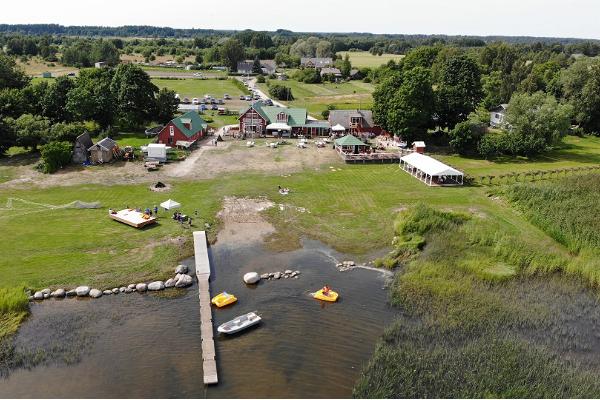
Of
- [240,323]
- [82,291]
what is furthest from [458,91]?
[82,291]

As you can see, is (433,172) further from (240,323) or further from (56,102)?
(56,102)

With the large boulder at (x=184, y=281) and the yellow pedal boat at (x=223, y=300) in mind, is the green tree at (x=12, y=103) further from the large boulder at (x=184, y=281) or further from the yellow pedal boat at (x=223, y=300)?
the yellow pedal boat at (x=223, y=300)

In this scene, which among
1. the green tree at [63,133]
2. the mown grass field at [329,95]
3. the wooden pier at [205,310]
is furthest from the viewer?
the mown grass field at [329,95]

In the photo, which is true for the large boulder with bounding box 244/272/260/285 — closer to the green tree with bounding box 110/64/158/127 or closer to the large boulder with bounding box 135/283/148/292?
the large boulder with bounding box 135/283/148/292

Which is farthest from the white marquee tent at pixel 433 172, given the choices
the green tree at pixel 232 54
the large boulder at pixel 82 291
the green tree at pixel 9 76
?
the green tree at pixel 232 54

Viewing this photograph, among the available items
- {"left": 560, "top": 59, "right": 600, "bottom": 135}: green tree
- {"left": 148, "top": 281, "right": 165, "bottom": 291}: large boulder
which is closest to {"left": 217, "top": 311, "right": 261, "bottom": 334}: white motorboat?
{"left": 148, "top": 281, "right": 165, "bottom": 291}: large boulder

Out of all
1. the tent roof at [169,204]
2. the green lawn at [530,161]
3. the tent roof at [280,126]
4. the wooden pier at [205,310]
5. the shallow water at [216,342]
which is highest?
the tent roof at [280,126]

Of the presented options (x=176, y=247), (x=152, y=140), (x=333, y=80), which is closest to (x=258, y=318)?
(x=176, y=247)
